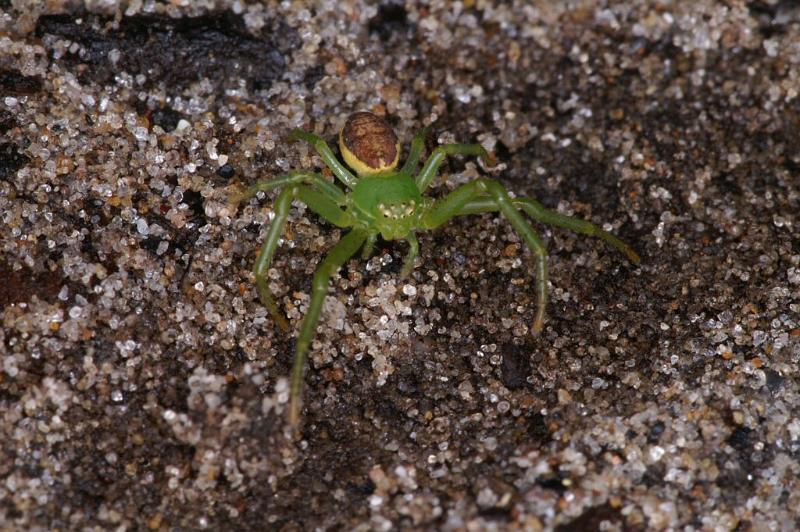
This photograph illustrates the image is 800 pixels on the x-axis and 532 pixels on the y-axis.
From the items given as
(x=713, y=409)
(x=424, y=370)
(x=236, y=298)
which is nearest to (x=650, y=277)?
(x=713, y=409)

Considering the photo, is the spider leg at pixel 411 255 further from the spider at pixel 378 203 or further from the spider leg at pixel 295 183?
the spider leg at pixel 295 183

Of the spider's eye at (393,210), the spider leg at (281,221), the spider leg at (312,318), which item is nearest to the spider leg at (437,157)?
the spider's eye at (393,210)

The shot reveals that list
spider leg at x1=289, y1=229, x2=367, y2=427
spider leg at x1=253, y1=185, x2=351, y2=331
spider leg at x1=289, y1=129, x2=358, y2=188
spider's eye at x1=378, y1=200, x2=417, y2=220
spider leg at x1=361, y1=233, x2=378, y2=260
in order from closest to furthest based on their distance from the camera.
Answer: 1. spider leg at x1=289, y1=229, x2=367, y2=427
2. spider leg at x1=253, y1=185, x2=351, y2=331
3. spider's eye at x1=378, y1=200, x2=417, y2=220
4. spider leg at x1=361, y1=233, x2=378, y2=260
5. spider leg at x1=289, y1=129, x2=358, y2=188

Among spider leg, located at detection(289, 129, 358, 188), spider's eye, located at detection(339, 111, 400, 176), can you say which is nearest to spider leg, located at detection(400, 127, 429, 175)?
spider's eye, located at detection(339, 111, 400, 176)

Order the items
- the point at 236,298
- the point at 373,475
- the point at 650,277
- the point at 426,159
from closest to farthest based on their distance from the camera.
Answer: the point at 373,475, the point at 236,298, the point at 650,277, the point at 426,159

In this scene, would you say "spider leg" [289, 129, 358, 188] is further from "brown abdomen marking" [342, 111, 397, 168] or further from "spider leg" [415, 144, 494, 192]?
"spider leg" [415, 144, 494, 192]

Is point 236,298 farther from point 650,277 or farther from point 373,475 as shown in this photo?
point 650,277
